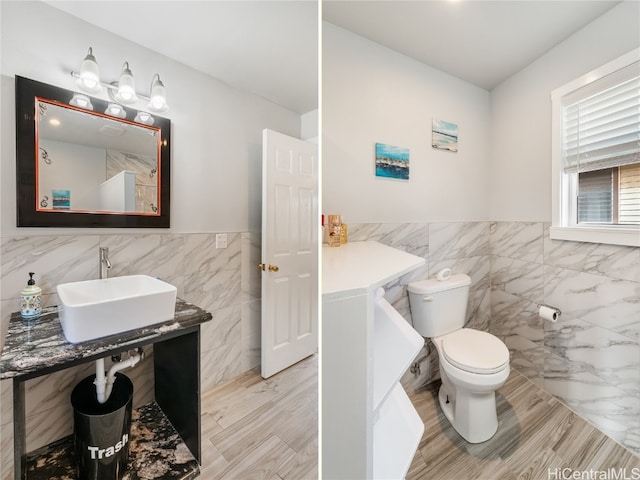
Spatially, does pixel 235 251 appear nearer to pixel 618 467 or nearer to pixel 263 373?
pixel 263 373

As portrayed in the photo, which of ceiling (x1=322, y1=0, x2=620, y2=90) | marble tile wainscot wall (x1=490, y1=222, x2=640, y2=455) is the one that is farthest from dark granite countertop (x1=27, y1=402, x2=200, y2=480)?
marble tile wainscot wall (x1=490, y1=222, x2=640, y2=455)

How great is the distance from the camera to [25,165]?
1.08 feet

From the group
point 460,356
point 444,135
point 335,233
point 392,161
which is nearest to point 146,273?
point 335,233

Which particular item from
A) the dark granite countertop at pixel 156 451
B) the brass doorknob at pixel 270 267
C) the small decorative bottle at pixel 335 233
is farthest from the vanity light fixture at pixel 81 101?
the small decorative bottle at pixel 335 233

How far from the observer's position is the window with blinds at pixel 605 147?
3.49 ft

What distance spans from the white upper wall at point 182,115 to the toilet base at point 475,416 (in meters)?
1.32

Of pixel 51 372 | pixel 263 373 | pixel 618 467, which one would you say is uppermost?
pixel 51 372

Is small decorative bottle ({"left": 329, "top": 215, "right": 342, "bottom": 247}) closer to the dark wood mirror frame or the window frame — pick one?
the dark wood mirror frame

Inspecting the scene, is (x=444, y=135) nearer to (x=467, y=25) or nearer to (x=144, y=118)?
(x=467, y=25)

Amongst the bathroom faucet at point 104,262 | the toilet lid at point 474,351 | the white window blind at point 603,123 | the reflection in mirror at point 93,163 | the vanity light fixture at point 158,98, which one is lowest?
the toilet lid at point 474,351

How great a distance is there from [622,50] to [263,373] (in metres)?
1.81

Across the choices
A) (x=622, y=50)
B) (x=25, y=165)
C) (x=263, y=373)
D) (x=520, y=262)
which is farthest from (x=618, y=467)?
(x=25, y=165)

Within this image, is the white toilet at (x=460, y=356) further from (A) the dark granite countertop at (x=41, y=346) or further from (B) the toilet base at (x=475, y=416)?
(A) the dark granite countertop at (x=41, y=346)

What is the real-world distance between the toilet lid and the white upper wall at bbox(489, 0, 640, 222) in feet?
2.41
